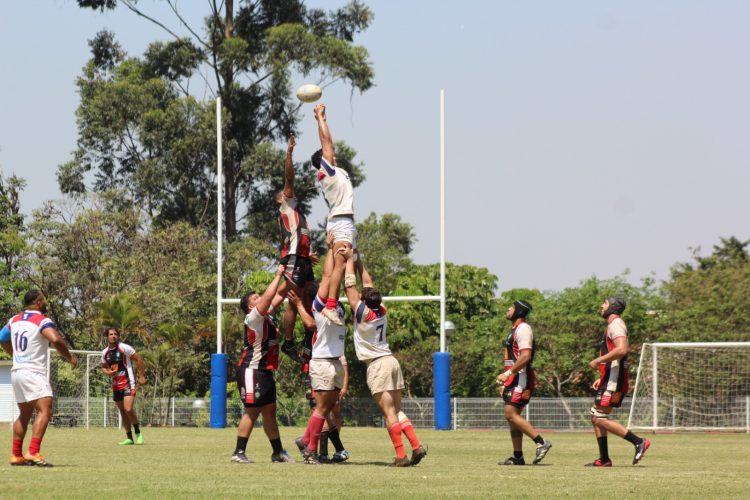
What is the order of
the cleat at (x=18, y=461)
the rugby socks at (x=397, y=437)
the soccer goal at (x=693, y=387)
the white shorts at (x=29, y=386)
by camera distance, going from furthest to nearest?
the soccer goal at (x=693, y=387), the white shorts at (x=29, y=386), the cleat at (x=18, y=461), the rugby socks at (x=397, y=437)

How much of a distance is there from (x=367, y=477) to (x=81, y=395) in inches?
1101

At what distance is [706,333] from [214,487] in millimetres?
32877

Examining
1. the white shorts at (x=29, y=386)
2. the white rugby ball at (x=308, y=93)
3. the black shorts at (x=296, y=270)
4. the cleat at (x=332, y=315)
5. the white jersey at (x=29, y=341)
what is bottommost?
the white shorts at (x=29, y=386)

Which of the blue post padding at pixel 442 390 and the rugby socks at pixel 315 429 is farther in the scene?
the blue post padding at pixel 442 390

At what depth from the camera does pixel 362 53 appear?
51.8 metres

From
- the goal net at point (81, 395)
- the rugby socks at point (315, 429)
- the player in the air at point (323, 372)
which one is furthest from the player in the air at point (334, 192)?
the goal net at point (81, 395)

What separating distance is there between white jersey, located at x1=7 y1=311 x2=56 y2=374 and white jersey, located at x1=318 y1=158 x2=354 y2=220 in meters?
3.52

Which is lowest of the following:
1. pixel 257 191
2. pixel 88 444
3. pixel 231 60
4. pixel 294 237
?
pixel 88 444

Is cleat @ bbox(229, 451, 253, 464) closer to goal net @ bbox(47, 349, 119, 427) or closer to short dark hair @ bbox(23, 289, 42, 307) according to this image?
short dark hair @ bbox(23, 289, 42, 307)

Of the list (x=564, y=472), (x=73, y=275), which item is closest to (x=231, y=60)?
(x=73, y=275)

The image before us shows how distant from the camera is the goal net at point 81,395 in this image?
36500mm

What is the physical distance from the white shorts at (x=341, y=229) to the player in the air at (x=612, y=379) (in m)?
3.23

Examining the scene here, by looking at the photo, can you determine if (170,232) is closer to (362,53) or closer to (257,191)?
(257,191)

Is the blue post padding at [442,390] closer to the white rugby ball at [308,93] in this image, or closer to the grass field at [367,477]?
the grass field at [367,477]
